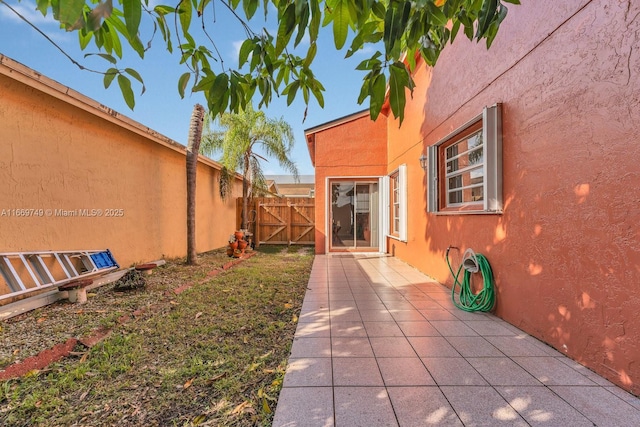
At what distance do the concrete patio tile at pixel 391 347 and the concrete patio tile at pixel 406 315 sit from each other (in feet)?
1.90

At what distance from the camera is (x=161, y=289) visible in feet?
16.7

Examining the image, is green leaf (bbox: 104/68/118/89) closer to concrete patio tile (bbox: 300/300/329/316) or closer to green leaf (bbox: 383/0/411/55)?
green leaf (bbox: 383/0/411/55)

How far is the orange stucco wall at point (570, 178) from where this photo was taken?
2.14m

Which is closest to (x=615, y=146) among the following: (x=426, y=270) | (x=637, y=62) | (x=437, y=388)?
(x=637, y=62)

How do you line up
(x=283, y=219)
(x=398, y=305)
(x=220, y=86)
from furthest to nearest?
(x=283, y=219) → (x=398, y=305) → (x=220, y=86)

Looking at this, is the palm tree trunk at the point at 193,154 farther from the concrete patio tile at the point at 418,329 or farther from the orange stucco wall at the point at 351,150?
the concrete patio tile at the point at 418,329

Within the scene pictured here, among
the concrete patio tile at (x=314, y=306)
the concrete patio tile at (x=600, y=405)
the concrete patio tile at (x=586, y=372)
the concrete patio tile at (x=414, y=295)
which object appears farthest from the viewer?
the concrete patio tile at (x=414, y=295)

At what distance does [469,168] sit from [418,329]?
2.46m

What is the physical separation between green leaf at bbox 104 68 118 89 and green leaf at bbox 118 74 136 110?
0.8 inches

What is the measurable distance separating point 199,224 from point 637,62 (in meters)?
9.80

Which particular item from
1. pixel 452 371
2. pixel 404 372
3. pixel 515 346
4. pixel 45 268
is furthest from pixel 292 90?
pixel 45 268

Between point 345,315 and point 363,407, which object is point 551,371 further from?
point 345,315

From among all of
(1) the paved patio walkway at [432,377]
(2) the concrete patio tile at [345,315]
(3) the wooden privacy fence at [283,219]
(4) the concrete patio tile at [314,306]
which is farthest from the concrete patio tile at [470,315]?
(3) the wooden privacy fence at [283,219]

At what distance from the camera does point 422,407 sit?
6.62 ft
